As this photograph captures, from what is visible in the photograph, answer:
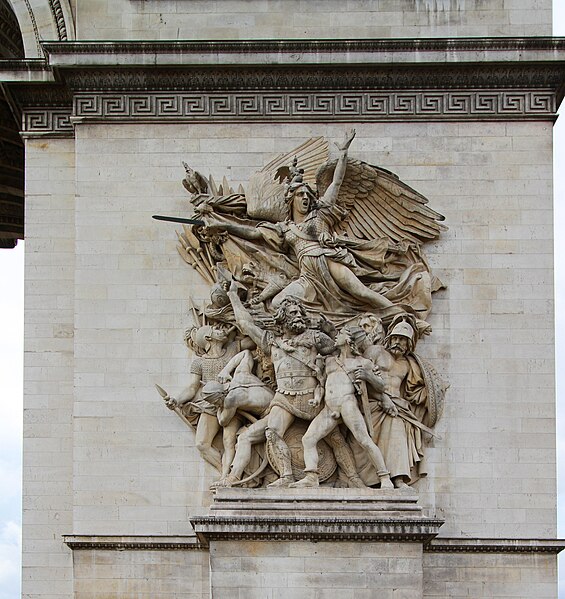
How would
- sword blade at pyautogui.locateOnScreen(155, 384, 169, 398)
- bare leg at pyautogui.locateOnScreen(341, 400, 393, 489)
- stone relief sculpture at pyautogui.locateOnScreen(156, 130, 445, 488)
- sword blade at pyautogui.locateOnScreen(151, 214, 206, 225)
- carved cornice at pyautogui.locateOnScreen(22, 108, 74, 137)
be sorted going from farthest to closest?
carved cornice at pyautogui.locateOnScreen(22, 108, 74, 137), sword blade at pyautogui.locateOnScreen(151, 214, 206, 225), sword blade at pyautogui.locateOnScreen(155, 384, 169, 398), stone relief sculpture at pyautogui.locateOnScreen(156, 130, 445, 488), bare leg at pyautogui.locateOnScreen(341, 400, 393, 489)

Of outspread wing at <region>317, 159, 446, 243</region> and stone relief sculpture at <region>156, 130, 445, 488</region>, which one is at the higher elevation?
outspread wing at <region>317, 159, 446, 243</region>

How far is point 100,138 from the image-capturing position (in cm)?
2314

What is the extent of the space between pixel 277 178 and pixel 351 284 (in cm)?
196

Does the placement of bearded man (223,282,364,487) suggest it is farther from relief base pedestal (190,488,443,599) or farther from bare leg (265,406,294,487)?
relief base pedestal (190,488,443,599)

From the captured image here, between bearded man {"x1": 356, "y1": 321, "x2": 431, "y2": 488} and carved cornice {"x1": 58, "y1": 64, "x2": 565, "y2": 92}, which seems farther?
carved cornice {"x1": 58, "y1": 64, "x2": 565, "y2": 92}

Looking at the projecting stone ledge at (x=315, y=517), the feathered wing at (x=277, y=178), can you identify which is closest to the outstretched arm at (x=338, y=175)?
the feathered wing at (x=277, y=178)

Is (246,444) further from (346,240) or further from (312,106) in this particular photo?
(312,106)

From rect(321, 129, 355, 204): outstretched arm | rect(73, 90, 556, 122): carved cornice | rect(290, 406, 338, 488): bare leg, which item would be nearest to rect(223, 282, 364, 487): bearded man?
rect(290, 406, 338, 488): bare leg

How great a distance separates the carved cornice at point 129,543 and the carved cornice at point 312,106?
6.13 meters

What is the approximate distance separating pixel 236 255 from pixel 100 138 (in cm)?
272

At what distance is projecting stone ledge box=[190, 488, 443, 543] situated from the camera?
20.9 metres

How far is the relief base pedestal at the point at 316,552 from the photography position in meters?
20.9

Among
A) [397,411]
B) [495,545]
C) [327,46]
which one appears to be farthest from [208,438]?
[327,46]

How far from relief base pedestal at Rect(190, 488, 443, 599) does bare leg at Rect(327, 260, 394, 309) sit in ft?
9.73
